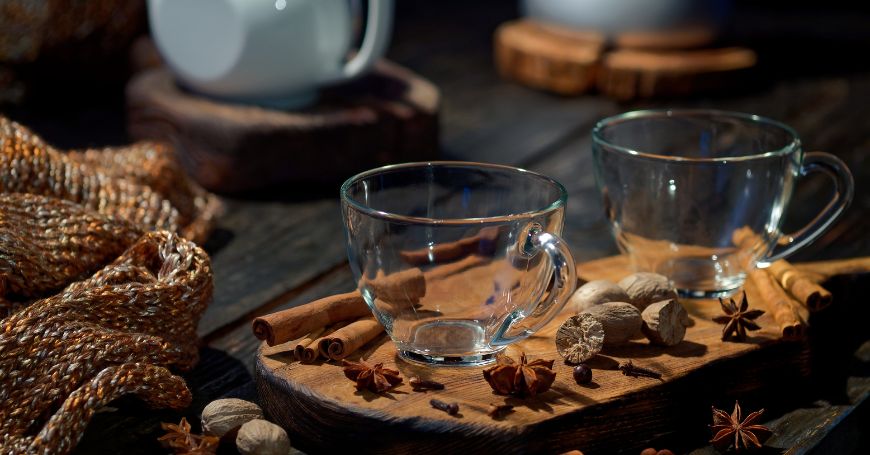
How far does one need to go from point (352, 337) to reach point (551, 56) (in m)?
1.03

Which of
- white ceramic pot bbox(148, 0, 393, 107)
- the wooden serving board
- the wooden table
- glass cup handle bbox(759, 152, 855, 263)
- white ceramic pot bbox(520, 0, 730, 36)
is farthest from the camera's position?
white ceramic pot bbox(520, 0, 730, 36)

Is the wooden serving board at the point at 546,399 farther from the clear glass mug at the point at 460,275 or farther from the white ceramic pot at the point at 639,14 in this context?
the white ceramic pot at the point at 639,14

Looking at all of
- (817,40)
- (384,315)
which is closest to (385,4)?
(384,315)

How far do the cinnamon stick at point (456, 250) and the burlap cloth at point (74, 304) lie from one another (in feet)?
0.58

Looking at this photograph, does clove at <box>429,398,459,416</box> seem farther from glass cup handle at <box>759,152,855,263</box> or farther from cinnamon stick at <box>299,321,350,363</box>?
glass cup handle at <box>759,152,855,263</box>

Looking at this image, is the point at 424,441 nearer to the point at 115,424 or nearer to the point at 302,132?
the point at 115,424

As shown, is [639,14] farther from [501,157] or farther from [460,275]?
[460,275]

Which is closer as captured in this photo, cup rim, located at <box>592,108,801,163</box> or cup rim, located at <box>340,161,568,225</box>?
cup rim, located at <box>340,161,568,225</box>

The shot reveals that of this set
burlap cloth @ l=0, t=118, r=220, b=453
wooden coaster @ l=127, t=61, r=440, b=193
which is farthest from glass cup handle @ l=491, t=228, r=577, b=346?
wooden coaster @ l=127, t=61, r=440, b=193

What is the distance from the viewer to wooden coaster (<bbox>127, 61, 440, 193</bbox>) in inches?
46.4

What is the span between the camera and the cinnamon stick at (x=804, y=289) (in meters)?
0.80

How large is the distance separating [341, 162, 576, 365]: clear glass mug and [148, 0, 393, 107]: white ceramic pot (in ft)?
1.66

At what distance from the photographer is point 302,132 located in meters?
1.18

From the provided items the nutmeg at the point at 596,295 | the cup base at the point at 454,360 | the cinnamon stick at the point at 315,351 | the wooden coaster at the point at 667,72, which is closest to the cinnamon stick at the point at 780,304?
the nutmeg at the point at 596,295
